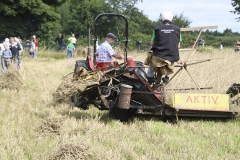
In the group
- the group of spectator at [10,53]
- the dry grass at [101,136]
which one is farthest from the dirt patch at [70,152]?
the group of spectator at [10,53]

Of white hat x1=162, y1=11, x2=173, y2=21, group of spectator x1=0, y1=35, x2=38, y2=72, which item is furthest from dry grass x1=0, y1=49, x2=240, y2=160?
group of spectator x1=0, y1=35, x2=38, y2=72

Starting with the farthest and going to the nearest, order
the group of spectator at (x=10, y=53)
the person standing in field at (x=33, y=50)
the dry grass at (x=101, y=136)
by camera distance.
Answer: the person standing in field at (x=33, y=50), the group of spectator at (x=10, y=53), the dry grass at (x=101, y=136)

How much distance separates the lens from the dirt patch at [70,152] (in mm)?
4535

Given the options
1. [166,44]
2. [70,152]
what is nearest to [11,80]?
[166,44]

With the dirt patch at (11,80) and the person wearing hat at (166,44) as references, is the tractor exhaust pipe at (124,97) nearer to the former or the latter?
the person wearing hat at (166,44)

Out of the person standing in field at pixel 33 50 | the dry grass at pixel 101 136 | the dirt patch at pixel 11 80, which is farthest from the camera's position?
the person standing in field at pixel 33 50

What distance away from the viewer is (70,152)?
15.0ft

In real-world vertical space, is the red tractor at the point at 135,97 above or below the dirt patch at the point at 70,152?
above

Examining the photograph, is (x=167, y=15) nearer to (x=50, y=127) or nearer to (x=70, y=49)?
(x=50, y=127)

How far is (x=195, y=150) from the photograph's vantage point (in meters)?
5.16

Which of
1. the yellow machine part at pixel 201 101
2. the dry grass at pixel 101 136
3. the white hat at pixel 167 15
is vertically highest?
the white hat at pixel 167 15

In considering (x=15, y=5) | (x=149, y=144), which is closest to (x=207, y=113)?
(x=149, y=144)

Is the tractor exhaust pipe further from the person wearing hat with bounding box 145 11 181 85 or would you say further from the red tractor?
the person wearing hat with bounding box 145 11 181 85

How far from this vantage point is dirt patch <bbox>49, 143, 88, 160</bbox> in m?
4.54
